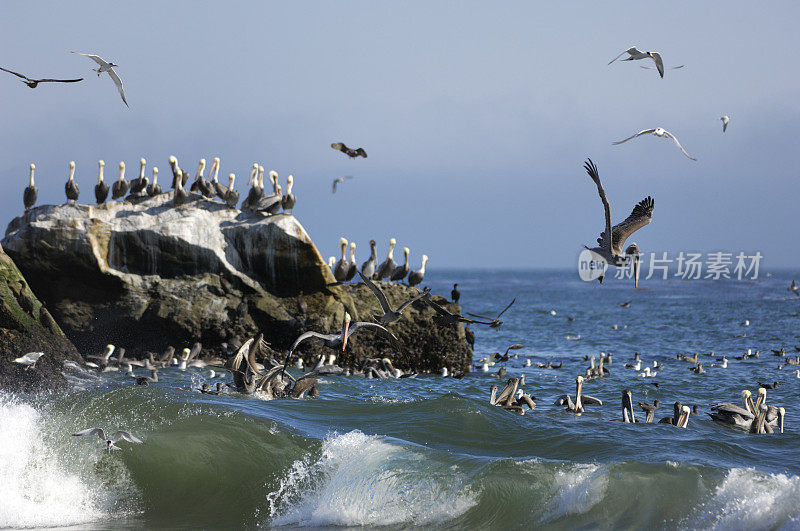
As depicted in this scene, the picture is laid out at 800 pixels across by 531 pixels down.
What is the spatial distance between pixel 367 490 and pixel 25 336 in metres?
8.99

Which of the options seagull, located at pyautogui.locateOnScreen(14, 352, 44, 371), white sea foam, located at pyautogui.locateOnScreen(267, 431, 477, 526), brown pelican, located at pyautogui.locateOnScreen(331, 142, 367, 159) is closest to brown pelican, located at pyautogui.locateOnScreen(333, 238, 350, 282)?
brown pelican, located at pyautogui.locateOnScreen(331, 142, 367, 159)

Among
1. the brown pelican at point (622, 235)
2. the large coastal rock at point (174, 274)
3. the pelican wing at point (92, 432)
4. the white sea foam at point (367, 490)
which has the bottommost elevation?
the white sea foam at point (367, 490)

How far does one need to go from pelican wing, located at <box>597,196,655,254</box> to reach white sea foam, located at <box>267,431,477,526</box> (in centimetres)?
395

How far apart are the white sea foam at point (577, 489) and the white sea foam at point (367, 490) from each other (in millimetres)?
834

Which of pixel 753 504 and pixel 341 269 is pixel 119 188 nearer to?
pixel 341 269

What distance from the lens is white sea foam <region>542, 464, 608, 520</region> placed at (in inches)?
313

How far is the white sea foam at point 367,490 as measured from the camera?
8016 millimetres

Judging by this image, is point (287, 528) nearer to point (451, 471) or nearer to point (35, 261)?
point (451, 471)

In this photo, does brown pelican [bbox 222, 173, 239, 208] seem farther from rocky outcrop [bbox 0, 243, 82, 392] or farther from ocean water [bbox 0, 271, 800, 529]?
ocean water [bbox 0, 271, 800, 529]

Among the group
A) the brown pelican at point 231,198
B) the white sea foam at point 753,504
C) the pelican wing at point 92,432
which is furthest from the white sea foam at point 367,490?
the brown pelican at point 231,198

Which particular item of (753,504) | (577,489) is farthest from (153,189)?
(753,504)

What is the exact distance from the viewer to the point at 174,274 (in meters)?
17.2

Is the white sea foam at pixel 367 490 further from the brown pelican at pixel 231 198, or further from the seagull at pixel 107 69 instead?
the brown pelican at pixel 231 198

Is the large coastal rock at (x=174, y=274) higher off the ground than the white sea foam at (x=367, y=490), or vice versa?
the large coastal rock at (x=174, y=274)
